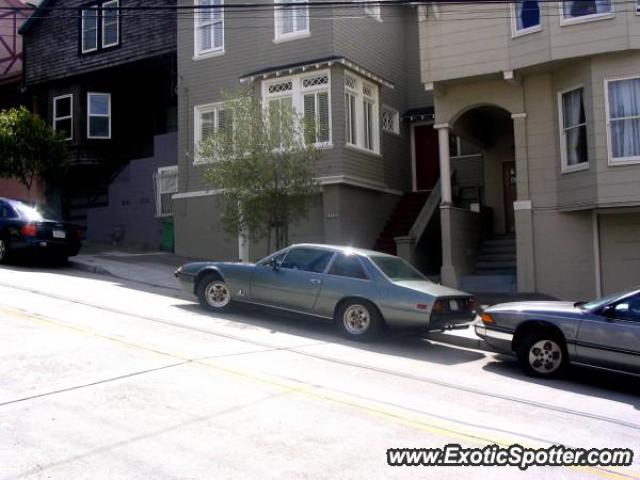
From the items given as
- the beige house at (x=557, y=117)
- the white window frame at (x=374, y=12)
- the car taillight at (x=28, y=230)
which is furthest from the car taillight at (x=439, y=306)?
the white window frame at (x=374, y=12)

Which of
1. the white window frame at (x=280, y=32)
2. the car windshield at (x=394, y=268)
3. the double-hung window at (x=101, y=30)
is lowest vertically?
the car windshield at (x=394, y=268)

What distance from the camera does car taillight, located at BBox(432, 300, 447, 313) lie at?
31.0 feet

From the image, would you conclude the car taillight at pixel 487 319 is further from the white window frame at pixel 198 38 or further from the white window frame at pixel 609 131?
the white window frame at pixel 198 38

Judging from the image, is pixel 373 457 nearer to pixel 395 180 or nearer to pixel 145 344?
pixel 145 344

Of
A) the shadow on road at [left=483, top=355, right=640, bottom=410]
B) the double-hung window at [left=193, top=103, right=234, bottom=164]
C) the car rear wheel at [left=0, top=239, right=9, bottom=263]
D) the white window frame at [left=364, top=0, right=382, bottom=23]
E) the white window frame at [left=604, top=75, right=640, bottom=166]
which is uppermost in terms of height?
the white window frame at [left=364, top=0, right=382, bottom=23]

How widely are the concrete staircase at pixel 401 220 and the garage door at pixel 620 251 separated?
5.51 metres

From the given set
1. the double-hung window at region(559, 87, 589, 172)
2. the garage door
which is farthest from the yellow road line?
the double-hung window at region(559, 87, 589, 172)

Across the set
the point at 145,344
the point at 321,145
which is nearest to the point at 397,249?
the point at 321,145

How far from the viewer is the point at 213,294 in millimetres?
11531

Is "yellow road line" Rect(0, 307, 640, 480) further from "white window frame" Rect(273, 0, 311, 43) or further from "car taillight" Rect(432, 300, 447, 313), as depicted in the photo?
"white window frame" Rect(273, 0, 311, 43)

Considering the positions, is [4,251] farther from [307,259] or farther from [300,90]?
[307,259]

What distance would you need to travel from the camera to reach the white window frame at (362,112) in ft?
57.7

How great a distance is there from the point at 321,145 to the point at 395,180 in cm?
397

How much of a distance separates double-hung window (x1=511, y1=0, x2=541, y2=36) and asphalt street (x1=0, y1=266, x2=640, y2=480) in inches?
308
